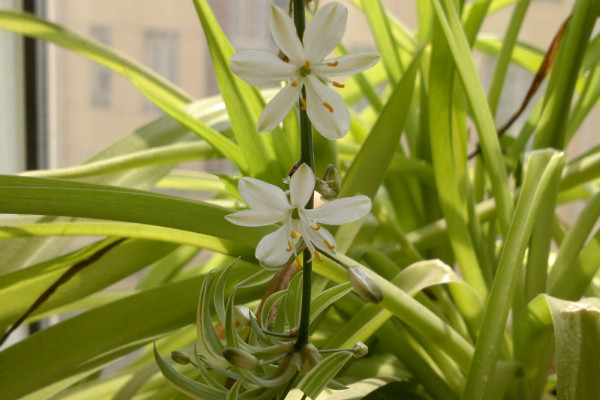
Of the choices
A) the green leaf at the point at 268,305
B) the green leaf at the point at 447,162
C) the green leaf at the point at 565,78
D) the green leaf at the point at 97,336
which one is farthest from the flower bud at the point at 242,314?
the green leaf at the point at 565,78

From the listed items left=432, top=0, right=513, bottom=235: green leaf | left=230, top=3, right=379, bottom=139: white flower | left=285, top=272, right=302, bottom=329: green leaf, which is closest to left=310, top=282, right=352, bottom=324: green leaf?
left=285, top=272, right=302, bottom=329: green leaf

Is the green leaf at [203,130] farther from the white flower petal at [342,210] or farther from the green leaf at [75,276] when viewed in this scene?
the white flower petal at [342,210]

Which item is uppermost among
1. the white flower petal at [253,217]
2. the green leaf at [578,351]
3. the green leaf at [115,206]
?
the green leaf at [115,206]

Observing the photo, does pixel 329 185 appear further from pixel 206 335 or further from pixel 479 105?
pixel 479 105

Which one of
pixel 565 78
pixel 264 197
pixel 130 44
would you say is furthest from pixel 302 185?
pixel 130 44

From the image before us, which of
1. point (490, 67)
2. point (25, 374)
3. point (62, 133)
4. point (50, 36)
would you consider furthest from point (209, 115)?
point (490, 67)
